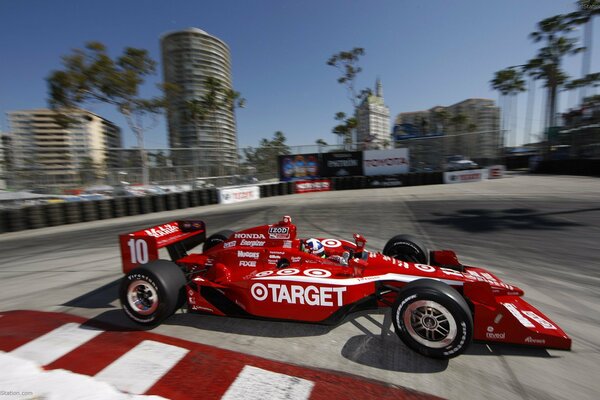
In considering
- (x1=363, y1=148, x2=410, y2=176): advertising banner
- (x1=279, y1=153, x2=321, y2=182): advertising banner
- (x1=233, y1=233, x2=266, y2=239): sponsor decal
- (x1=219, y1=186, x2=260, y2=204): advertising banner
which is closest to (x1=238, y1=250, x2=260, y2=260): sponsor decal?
(x1=233, y1=233, x2=266, y2=239): sponsor decal

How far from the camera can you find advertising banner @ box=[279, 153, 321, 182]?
21.0 m

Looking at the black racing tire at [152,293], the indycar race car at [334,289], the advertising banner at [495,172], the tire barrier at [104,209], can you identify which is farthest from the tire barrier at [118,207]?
the advertising banner at [495,172]

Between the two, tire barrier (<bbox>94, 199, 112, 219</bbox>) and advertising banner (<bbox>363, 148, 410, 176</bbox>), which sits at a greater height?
advertising banner (<bbox>363, 148, 410, 176</bbox>)

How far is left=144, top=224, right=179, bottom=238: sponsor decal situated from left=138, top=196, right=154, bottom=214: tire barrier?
10529mm

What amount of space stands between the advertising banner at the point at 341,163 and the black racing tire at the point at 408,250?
1717cm

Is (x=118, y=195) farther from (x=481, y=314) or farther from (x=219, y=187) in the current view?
(x=481, y=314)

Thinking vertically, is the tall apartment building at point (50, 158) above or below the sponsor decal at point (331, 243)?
above

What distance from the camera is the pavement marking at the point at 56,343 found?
309cm

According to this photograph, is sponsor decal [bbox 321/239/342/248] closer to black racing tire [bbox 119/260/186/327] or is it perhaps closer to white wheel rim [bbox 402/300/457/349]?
white wheel rim [bbox 402/300/457/349]

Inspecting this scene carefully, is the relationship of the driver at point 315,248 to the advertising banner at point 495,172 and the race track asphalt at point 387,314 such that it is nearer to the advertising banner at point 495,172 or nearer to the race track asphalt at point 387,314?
the race track asphalt at point 387,314

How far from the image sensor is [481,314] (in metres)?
2.83

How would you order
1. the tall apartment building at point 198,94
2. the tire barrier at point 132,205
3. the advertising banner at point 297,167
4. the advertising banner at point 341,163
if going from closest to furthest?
the tire barrier at point 132,205, the tall apartment building at point 198,94, the advertising banner at point 297,167, the advertising banner at point 341,163

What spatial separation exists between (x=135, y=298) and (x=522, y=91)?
2446 inches

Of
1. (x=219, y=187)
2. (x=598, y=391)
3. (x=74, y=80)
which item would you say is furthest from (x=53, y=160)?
(x=598, y=391)
